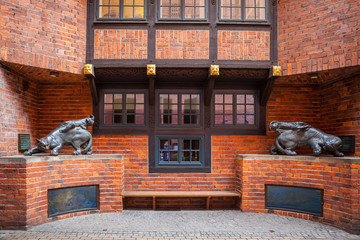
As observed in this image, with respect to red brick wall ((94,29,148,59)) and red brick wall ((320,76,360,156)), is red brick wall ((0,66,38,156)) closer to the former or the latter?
red brick wall ((94,29,148,59))

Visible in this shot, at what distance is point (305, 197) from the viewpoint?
5.41 meters

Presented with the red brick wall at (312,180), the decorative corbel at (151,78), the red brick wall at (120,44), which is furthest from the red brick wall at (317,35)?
the red brick wall at (120,44)

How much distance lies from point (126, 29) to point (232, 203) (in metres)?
5.10

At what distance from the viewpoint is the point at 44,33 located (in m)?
5.49

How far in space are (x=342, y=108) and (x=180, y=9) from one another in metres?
4.60

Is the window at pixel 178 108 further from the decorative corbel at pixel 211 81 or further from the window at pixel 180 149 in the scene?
the window at pixel 180 149

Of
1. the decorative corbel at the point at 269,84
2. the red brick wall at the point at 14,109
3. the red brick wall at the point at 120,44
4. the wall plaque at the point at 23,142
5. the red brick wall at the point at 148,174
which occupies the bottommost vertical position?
the red brick wall at the point at 148,174

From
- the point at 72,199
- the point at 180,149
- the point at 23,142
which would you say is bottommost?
the point at 72,199

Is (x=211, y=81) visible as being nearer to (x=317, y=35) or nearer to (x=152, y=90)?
(x=152, y=90)

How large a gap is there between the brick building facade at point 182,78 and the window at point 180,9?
2.0 inches

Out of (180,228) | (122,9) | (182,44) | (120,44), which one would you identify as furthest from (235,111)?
(122,9)

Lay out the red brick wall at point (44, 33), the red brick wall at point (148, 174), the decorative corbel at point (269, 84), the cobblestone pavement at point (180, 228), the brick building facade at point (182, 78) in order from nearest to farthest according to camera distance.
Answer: the cobblestone pavement at point (180, 228) → the red brick wall at point (44, 33) → the brick building facade at point (182, 78) → the decorative corbel at point (269, 84) → the red brick wall at point (148, 174)

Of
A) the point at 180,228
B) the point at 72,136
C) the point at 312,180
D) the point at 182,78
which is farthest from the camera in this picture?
the point at 182,78

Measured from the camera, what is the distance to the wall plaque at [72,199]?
5207 mm
